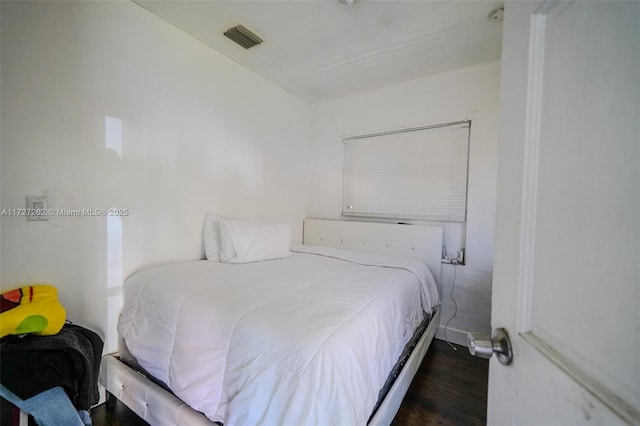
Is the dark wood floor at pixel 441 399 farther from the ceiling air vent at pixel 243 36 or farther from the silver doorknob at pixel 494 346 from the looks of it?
the ceiling air vent at pixel 243 36

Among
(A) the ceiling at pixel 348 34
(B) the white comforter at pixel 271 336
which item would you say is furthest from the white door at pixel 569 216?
(A) the ceiling at pixel 348 34

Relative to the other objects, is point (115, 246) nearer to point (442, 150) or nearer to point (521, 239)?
point (521, 239)

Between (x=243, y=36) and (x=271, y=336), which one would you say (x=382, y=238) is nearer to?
(x=271, y=336)

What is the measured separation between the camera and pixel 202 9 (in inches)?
69.7

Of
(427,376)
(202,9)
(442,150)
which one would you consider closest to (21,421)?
(427,376)

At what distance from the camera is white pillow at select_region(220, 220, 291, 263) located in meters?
2.06

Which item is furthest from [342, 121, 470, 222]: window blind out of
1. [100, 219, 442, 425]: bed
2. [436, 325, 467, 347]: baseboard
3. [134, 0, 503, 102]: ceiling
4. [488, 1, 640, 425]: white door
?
[488, 1, 640, 425]: white door

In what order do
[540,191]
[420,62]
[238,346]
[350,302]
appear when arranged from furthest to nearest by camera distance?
[420,62], [350,302], [238,346], [540,191]

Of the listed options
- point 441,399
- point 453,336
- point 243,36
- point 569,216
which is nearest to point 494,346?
point 569,216

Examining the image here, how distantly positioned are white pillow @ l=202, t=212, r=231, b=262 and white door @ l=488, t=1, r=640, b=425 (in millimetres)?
2003

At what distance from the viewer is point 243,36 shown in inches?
79.7

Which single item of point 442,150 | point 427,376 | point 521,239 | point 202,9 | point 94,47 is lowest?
point 427,376

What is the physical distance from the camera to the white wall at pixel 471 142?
2.30 m

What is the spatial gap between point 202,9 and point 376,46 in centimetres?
135
